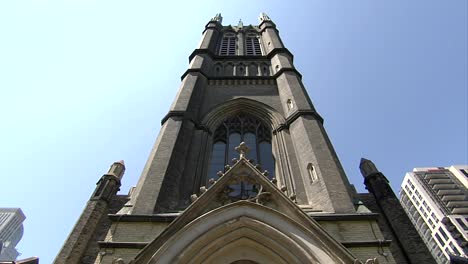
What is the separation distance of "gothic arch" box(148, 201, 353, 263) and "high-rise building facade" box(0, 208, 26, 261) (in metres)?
156

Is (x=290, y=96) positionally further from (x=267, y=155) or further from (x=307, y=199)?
(x=307, y=199)

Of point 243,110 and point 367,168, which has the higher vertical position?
point 243,110

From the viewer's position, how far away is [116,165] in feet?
41.3

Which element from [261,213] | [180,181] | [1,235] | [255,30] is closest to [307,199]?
[261,213]

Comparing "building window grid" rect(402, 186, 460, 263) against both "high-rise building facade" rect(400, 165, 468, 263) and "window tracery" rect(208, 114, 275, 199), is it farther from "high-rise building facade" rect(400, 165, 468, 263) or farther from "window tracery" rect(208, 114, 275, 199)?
"window tracery" rect(208, 114, 275, 199)

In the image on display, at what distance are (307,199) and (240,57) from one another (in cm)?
1253

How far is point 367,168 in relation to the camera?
12.2 meters

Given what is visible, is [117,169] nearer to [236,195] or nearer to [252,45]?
[236,195]

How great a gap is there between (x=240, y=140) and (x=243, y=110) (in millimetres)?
1881

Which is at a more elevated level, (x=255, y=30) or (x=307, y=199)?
(x=255, y=30)

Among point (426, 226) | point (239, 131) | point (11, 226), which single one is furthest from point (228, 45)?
point (11, 226)

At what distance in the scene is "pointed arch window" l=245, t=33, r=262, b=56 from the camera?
22809 mm

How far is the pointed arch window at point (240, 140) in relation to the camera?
13110 millimetres

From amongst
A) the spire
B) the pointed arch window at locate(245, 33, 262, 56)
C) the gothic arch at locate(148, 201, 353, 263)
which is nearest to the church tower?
the gothic arch at locate(148, 201, 353, 263)
